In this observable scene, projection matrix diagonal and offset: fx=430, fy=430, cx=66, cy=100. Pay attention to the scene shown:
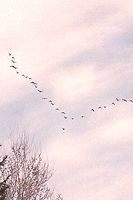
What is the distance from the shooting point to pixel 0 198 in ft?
51.6

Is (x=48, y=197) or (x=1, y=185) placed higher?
(x=48, y=197)

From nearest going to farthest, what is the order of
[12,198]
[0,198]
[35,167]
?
1. [0,198]
2. [12,198]
3. [35,167]

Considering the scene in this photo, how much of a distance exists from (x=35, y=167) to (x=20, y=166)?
98cm

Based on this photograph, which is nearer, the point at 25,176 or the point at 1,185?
the point at 1,185

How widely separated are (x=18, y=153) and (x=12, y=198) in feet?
10.7

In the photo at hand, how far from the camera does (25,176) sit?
27453 millimetres

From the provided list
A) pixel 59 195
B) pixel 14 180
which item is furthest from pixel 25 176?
pixel 59 195

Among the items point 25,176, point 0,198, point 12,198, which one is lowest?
point 0,198

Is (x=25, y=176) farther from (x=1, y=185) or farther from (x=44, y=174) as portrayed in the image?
(x=1, y=185)

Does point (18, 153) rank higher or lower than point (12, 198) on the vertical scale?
higher

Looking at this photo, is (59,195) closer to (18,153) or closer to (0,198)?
(18,153)

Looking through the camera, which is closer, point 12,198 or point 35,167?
point 12,198

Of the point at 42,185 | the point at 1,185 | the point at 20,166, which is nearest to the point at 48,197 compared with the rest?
the point at 42,185

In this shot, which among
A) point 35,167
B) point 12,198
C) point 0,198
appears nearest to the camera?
point 0,198
